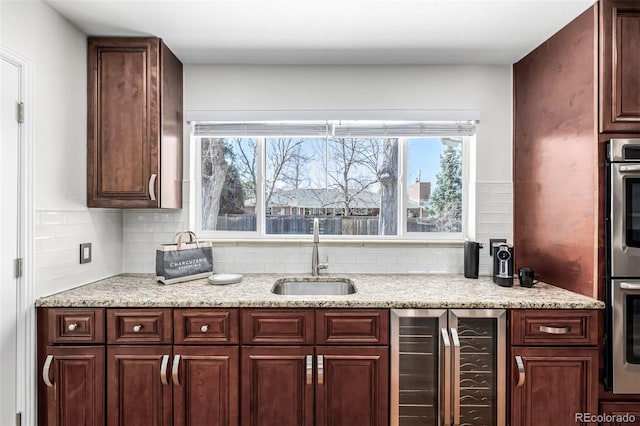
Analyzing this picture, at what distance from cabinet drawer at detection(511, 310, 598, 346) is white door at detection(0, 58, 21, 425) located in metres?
2.40

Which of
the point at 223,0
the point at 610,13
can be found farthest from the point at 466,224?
the point at 223,0

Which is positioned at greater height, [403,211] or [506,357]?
[403,211]

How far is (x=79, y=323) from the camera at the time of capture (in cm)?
182

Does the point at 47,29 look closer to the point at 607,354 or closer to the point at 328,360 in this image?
the point at 328,360

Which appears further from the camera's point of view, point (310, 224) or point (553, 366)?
point (310, 224)

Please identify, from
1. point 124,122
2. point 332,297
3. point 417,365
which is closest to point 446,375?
point 417,365

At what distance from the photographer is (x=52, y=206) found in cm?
191

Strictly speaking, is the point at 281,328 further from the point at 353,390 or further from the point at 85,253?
the point at 85,253

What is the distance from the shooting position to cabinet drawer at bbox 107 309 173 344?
182 centimetres

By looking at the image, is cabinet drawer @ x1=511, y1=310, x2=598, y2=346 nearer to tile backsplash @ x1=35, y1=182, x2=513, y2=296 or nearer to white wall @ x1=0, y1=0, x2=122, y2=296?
tile backsplash @ x1=35, y1=182, x2=513, y2=296

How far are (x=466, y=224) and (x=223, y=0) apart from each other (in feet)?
6.81

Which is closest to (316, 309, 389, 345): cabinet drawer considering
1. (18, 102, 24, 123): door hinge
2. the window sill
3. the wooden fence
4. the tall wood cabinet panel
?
the window sill

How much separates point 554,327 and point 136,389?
209cm

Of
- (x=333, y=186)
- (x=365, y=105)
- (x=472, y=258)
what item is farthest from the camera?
(x=333, y=186)
